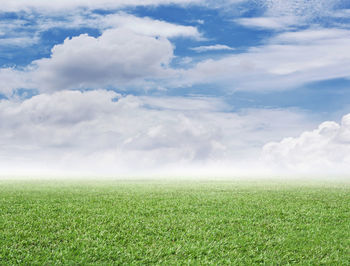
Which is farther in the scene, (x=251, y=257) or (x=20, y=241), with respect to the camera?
(x=20, y=241)

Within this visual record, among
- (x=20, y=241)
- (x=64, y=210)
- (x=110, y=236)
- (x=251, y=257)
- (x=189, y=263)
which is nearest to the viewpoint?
(x=189, y=263)

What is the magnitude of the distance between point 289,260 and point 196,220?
421cm

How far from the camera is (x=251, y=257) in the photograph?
319 inches

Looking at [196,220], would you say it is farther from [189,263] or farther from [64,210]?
[64,210]

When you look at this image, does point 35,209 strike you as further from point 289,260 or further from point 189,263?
point 289,260

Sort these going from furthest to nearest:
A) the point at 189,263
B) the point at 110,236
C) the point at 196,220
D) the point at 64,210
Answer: the point at 64,210, the point at 196,220, the point at 110,236, the point at 189,263

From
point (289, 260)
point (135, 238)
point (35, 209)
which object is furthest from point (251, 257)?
point (35, 209)

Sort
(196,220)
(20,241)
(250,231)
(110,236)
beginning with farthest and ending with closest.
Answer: (196,220), (250,231), (110,236), (20,241)

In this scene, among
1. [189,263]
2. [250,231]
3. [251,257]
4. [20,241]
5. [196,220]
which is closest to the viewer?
[189,263]

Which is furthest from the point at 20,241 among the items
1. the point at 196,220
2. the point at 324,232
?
the point at 324,232

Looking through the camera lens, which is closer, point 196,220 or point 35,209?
point 196,220

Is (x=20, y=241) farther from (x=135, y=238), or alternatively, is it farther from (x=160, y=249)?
(x=160, y=249)

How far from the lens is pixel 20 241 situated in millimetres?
8656

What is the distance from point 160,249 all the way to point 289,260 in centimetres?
316
